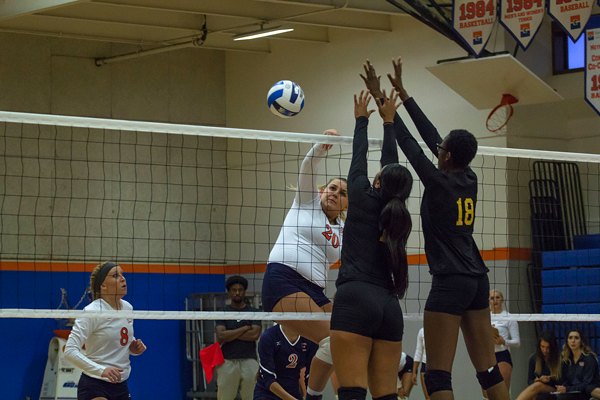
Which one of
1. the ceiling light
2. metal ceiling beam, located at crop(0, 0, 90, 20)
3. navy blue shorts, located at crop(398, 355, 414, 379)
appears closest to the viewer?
navy blue shorts, located at crop(398, 355, 414, 379)

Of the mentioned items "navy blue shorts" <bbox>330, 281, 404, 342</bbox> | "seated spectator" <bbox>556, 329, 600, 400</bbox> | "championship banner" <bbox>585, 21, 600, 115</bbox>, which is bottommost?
"seated spectator" <bbox>556, 329, 600, 400</bbox>

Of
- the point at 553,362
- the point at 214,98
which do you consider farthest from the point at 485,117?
the point at 214,98

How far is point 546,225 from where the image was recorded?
405 inches

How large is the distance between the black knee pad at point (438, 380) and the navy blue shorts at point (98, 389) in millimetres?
2456

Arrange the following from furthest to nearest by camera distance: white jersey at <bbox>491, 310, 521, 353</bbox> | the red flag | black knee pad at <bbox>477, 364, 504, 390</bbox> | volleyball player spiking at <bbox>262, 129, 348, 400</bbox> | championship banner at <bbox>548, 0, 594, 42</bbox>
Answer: white jersey at <bbox>491, 310, 521, 353</bbox>
the red flag
championship banner at <bbox>548, 0, 594, 42</bbox>
volleyball player spiking at <bbox>262, 129, 348, 400</bbox>
black knee pad at <bbox>477, 364, 504, 390</bbox>

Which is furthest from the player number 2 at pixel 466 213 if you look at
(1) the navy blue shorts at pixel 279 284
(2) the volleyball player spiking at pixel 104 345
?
(2) the volleyball player spiking at pixel 104 345

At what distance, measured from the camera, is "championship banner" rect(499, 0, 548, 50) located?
7.76 meters

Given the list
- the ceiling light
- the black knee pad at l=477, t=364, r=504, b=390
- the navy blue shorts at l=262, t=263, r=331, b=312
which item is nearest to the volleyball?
the navy blue shorts at l=262, t=263, r=331, b=312

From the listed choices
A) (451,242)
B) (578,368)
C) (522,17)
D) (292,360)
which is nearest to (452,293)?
(451,242)

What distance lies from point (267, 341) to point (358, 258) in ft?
9.06

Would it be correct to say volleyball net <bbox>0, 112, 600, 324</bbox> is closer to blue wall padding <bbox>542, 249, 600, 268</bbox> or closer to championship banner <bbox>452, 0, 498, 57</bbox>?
blue wall padding <bbox>542, 249, 600, 268</bbox>

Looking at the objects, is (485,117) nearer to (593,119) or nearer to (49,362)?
(593,119)

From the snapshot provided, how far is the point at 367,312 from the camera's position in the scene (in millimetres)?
3764

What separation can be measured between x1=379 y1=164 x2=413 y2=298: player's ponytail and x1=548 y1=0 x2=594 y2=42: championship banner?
15.7ft
